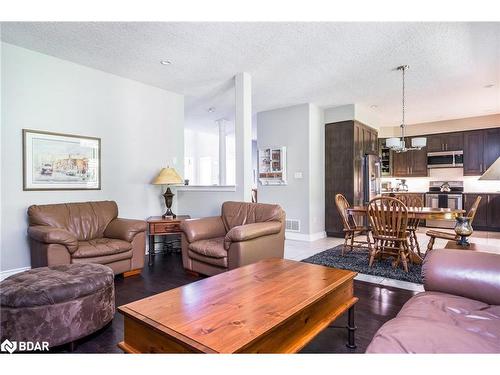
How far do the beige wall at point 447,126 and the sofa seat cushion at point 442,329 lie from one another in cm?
698

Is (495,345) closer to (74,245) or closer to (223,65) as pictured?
(74,245)

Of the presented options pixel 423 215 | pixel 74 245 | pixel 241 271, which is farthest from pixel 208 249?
pixel 423 215

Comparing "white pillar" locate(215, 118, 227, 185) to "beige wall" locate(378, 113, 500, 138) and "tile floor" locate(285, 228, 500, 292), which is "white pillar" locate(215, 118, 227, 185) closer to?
"tile floor" locate(285, 228, 500, 292)

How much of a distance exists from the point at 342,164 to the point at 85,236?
460 cm

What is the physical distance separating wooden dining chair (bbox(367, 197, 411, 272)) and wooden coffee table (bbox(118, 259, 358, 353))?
1747 mm

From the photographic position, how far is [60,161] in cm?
359

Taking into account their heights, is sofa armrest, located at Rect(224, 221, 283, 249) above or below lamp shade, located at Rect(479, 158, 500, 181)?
below

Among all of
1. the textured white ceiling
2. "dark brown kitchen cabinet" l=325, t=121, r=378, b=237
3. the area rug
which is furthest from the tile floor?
the textured white ceiling

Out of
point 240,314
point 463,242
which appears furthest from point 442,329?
point 463,242

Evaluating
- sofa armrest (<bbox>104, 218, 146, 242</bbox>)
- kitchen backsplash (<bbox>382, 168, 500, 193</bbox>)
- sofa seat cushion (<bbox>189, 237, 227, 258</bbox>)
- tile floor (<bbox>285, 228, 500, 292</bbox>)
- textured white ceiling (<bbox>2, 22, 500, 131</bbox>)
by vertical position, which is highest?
textured white ceiling (<bbox>2, 22, 500, 131</bbox>)

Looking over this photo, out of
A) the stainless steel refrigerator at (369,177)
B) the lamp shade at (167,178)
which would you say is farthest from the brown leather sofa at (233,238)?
the stainless steel refrigerator at (369,177)

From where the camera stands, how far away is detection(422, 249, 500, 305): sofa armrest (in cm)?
146

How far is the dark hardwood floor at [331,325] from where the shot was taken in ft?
6.16

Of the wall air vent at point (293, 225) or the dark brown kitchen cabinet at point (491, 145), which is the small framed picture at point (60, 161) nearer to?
the wall air vent at point (293, 225)
